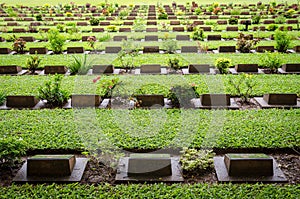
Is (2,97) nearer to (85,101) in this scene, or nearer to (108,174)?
(85,101)

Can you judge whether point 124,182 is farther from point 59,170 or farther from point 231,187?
point 231,187

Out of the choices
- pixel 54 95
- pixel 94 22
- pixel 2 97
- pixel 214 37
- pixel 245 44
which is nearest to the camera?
pixel 54 95

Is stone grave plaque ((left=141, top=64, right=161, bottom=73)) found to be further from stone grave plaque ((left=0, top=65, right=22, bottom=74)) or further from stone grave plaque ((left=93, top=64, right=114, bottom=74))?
stone grave plaque ((left=0, top=65, right=22, bottom=74))

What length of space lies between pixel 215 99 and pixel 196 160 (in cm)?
290

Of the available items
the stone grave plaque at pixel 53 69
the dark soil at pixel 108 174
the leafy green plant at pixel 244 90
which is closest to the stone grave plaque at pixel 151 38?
the stone grave plaque at pixel 53 69

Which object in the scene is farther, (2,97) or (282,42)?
(282,42)

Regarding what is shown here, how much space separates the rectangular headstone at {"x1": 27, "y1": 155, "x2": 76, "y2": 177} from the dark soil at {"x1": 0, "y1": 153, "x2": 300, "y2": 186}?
1.11ft

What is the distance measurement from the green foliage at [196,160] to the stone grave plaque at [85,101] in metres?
3.23

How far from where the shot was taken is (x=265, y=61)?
38.4 feet

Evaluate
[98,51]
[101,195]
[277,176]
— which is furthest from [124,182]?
[98,51]

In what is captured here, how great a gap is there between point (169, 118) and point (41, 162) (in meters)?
3.20

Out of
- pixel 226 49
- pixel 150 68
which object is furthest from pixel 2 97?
pixel 226 49

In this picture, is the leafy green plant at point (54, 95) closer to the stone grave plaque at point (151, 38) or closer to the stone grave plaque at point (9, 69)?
the stone grave plaque at point (9, 69)

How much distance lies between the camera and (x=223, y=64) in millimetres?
11102
